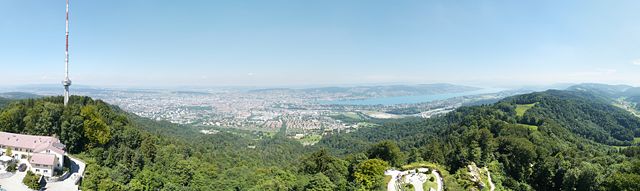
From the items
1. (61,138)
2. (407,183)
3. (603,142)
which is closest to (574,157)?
(407,183)

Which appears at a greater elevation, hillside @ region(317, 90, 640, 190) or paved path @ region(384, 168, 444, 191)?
hillside @ region(317, 90, 640, 190)

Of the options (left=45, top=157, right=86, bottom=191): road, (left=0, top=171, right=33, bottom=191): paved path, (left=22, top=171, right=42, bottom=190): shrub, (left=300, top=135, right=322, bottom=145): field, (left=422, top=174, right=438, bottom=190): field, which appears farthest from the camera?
(left=300, top=135, right=322, bottom=145): field

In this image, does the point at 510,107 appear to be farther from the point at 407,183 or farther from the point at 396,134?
the point at 407,183

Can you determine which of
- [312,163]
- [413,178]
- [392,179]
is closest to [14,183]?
[312,163]

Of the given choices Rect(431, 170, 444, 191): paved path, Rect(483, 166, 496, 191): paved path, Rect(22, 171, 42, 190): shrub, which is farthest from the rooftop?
Rect(483, 166, 496, 191): paved path

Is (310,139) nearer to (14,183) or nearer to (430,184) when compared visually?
(430,184)

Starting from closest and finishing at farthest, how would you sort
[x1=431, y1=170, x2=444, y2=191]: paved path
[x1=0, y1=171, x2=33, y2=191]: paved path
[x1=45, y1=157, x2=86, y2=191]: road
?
[x1=0, y1=171, x2=33, y2=191]: paved path, [x1=45, y1=157, x2=86, y2=191]: road, [x1=431, y1=170, x2=444, y2=191]: paved path

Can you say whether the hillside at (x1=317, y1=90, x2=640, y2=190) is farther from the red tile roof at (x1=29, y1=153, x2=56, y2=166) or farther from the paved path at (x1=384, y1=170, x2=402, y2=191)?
the red tile roof at (x1=29, y1=153, x2=56, y2=166)

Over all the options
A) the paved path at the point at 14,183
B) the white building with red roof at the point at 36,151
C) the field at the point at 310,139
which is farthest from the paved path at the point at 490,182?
the field at the point at 310,139
